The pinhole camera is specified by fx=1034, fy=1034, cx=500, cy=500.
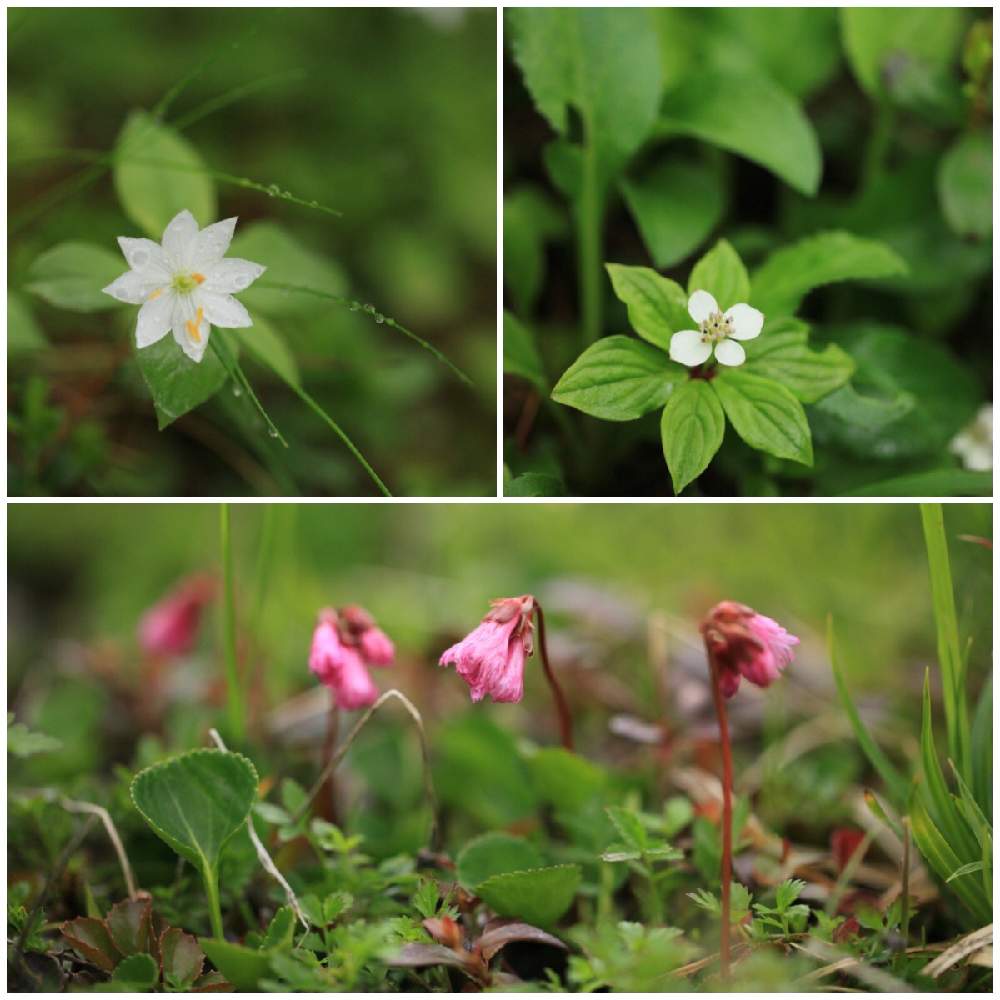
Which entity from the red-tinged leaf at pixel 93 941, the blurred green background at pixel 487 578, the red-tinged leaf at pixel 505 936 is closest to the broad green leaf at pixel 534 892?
the red-tinged leaf at pixel 505 936

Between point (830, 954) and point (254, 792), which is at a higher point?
point (254, 792)

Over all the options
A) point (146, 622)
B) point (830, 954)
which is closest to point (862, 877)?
point (830, 954)

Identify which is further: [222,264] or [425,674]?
[425,674]

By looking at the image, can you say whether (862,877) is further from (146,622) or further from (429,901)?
(146,622)

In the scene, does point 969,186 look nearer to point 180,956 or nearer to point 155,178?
point 155,178

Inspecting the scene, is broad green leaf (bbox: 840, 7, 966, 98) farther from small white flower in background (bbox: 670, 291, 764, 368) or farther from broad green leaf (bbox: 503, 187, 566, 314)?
small white flower in background (bbox: 670, 291, 764, 368)

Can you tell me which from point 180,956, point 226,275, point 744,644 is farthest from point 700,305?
point 180,956
